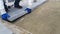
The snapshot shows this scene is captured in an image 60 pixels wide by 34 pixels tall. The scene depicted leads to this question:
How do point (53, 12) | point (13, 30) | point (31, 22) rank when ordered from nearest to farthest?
point (13, 30) < point (31, 22) < point (53, 12)

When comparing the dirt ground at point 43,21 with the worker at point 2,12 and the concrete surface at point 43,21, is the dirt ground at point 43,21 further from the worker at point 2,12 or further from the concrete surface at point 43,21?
the worker at point 2,12

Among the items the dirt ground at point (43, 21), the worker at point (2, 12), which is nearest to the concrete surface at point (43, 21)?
the dirt ground at point (43, 21)

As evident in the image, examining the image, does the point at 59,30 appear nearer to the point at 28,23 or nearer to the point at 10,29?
the point at 28,23

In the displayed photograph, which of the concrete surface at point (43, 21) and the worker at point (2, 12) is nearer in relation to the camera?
the concrete surface at point (43, 21)

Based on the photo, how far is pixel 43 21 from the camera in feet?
8.63

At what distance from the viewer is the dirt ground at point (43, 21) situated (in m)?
2.32

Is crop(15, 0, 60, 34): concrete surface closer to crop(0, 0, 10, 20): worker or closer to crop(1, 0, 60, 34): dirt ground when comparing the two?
crop(1, 0, 60, 34): dirt ground

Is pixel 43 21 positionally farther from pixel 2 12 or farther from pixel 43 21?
pixel 2 12

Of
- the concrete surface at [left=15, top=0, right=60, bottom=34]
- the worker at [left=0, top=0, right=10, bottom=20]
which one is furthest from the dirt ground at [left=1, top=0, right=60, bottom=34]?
the worker at [left=0, top=0, right=10, bottom=20]

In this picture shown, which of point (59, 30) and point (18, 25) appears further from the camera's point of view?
point (18, 25)

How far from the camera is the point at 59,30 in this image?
2297 mm

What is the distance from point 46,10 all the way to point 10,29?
136 cm

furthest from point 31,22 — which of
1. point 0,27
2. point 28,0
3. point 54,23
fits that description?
point 28,0

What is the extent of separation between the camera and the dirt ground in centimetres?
232
